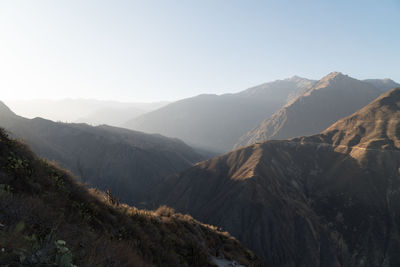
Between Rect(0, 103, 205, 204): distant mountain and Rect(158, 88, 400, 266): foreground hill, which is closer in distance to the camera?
Rect(158, 88, 400, 266): foreground hill

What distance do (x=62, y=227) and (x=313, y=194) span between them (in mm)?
90983

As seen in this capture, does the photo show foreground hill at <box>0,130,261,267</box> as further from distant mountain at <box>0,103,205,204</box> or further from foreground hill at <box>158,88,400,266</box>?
distant mountain at <box>0,103,205,204</box>

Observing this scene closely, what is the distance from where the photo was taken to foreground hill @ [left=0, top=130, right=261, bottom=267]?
4.18m

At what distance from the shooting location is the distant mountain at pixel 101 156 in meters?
111

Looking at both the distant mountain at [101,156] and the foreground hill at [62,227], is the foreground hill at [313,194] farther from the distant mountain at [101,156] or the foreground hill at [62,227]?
the foreground hill at [62,227]

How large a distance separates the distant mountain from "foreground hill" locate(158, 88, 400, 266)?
2455 centimetres

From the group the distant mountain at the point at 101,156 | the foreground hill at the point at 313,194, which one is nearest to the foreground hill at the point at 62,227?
the foreground hill at the point at 313,194

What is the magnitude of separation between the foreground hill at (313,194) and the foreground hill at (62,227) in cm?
6125

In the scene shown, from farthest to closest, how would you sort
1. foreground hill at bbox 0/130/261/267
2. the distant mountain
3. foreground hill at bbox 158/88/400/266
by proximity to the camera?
the distant mountain → foreground hill at bbox 158/88/400/266 → foreground hill at bbox 0/130/261/267

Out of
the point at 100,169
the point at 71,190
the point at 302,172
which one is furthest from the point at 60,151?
the point at 71,190

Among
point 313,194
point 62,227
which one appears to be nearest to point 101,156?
point 313,194

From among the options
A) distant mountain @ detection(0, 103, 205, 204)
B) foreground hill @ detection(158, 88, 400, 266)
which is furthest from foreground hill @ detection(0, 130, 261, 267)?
distant mountain @ detection(0, 103, 205, 204)

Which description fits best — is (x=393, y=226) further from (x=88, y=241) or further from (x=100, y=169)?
(x=100, y=169)

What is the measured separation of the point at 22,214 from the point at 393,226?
87.0 m
